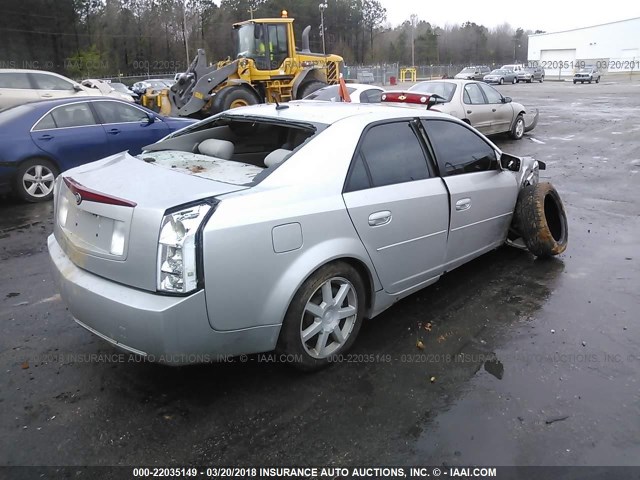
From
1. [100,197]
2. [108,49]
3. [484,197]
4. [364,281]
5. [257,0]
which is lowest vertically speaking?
[364,281]

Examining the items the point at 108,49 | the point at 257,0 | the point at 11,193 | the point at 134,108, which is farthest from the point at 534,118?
the point at 257,0

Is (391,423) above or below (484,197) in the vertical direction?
below

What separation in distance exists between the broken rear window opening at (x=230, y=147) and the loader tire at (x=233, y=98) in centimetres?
1054

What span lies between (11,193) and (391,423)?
700 cm

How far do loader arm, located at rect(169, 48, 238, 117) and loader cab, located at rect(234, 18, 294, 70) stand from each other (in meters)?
0.96

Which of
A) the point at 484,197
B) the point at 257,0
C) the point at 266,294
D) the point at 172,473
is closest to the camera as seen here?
the point at 172,473

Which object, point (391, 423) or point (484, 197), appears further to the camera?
point (484, 197)

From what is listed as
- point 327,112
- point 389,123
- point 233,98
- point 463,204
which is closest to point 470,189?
point 463,204

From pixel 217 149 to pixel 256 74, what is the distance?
41.2ft

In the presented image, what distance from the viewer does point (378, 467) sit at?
2.51 m

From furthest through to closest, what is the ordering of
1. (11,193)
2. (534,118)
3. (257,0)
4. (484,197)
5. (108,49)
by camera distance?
(257,0)
(108,49)
(534,118)
(11,193)
(484,197)

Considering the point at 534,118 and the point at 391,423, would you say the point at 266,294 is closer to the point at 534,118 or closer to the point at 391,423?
the point at 391,423

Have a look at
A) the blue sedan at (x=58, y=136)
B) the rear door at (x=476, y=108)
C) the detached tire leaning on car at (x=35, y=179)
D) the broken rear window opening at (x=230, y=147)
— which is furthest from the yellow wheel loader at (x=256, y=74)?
the broken rear window opening at (x=230, y=147)

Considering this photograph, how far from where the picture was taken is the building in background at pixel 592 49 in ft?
238
